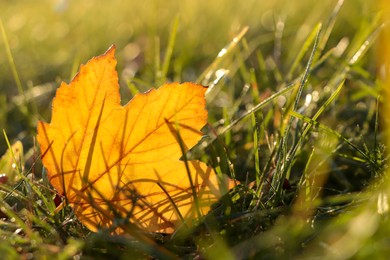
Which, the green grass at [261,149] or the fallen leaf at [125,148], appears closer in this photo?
the green grass at [261,149]

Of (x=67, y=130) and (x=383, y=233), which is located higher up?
(x=67, y=130)

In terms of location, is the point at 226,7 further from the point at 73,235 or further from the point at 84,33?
the point at 73,235

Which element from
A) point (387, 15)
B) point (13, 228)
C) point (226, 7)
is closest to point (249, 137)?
point (387, 15)

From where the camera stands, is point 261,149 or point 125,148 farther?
point 261,149

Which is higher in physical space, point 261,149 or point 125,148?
point 125,148
